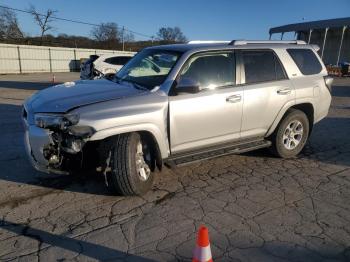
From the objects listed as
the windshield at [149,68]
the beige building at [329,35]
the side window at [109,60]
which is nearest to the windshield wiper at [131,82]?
the windshield at [149,68]

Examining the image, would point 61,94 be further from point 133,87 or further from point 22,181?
point 22,181

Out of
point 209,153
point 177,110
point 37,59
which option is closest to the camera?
point 177,110

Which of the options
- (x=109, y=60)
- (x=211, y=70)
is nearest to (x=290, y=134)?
(x=211, y=70)

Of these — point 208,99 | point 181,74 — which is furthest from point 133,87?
point 208,99

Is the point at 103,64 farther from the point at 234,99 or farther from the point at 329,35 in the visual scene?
the point at 329,35

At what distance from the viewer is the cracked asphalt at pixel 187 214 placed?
330 cm

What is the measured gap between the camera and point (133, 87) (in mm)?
4754

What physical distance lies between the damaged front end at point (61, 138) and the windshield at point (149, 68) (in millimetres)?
1183

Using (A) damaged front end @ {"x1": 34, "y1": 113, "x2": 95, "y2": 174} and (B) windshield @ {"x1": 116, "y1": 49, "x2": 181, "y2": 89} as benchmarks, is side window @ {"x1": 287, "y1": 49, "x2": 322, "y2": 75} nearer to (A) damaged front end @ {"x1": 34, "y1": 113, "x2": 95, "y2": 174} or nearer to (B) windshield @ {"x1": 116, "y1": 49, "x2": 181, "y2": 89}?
(B) windshield @ {"x1": 116, "y1": 49, "x2": 181, "y2": 89}

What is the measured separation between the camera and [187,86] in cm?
454

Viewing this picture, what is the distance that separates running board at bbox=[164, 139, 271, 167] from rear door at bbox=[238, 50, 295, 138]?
0.47 ft

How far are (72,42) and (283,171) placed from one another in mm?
56072

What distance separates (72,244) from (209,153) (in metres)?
2.26

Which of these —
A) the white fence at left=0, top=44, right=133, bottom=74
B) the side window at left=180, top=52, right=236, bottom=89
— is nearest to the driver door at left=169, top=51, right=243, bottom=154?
the side window at left=180, top=52, right=236, bottom=89
